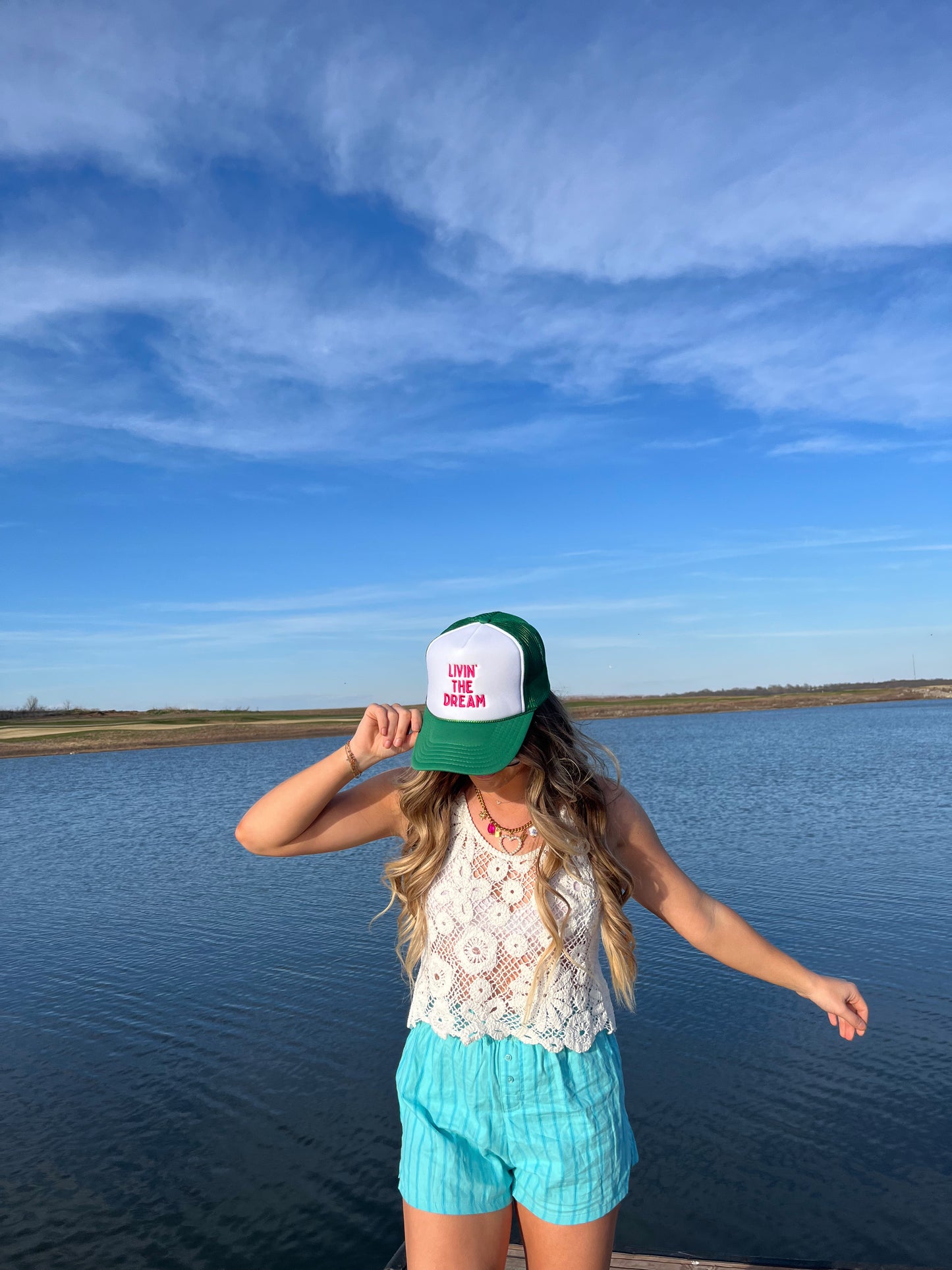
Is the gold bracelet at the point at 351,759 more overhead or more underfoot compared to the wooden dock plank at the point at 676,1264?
Result: more overhead

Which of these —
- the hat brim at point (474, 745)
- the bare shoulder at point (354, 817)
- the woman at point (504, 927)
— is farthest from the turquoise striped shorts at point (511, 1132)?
the hat brim at point (474, 745)

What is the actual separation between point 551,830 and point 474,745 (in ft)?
0.92

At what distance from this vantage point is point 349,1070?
24.1 ft

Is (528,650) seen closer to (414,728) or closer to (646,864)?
(414,728)

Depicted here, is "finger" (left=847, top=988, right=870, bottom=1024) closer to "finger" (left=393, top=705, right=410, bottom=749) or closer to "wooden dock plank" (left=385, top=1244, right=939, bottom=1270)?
"finger" (left=393, top=705, right=410, bottom=749)

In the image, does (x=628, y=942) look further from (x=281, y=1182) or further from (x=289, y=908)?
(x=289, y=908)

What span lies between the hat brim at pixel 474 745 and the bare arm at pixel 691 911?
34 cm

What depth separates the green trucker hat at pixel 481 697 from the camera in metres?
2.21

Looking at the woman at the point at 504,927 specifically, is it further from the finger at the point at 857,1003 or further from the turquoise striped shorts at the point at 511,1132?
the finger at the point at 857,1003

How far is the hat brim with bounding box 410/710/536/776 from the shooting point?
2191 mm

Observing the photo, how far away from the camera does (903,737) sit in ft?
146

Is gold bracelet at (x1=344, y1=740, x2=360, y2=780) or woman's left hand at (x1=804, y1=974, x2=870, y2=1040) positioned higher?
gold bracelet at (x1=344, y1=740, x2=360, y2=780)

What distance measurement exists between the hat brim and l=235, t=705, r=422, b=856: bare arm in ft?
0.29

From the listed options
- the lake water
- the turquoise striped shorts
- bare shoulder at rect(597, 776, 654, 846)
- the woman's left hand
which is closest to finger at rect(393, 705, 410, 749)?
bare shoulder at rect(597, 776, 654, 846)
